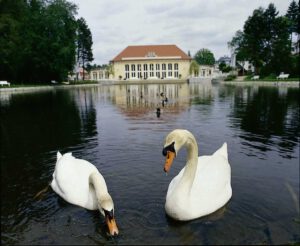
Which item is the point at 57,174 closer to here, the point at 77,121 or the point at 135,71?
the point at 77,121

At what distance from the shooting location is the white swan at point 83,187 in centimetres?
500

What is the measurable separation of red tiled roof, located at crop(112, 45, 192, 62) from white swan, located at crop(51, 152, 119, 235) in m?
111

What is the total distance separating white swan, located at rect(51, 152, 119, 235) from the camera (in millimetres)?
5000

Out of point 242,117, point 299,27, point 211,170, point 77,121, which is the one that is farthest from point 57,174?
point 299,27

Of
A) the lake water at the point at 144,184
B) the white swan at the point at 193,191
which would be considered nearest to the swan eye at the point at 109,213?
the lake water at the point at 144,184

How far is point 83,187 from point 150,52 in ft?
371

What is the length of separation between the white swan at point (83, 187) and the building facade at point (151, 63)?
109 m

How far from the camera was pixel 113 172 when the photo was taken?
8.19 m

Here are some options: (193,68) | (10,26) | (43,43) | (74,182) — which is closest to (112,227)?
(74,182)

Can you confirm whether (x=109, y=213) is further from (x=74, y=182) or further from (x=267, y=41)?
(x=267, y=41)

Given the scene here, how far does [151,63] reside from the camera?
11575 centimetres

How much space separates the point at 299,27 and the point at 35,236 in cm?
8385

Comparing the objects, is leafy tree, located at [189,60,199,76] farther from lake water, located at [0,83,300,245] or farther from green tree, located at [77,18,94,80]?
lake water, located at [0,83,300,245]

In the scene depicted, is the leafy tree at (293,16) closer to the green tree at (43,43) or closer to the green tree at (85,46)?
the green tree at (43,43)
